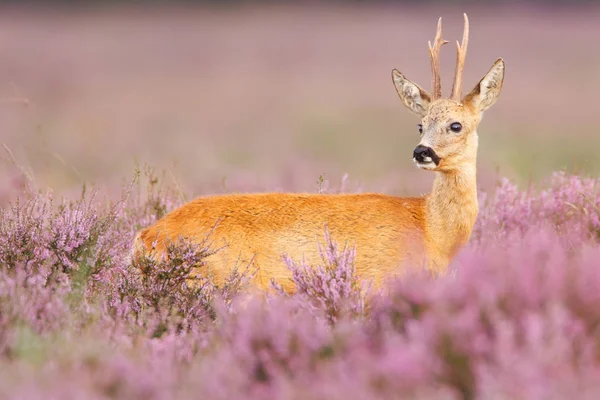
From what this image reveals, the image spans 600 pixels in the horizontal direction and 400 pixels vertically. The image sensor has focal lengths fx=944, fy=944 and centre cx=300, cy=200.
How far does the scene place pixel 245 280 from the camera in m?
5.26

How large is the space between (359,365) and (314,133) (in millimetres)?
19240

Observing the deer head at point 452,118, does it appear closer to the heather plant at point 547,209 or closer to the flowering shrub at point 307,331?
the heather plant at point 547,209

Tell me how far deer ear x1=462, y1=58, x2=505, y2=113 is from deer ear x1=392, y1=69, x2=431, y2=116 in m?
0.32

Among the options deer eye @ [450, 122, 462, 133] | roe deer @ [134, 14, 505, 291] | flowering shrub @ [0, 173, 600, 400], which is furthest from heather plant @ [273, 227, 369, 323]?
deer eye @ [450, 122, 462, 133]

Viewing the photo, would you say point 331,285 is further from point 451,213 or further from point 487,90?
point 487,90

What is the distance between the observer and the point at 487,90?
617 cm

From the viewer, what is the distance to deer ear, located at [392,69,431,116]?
20.9ft

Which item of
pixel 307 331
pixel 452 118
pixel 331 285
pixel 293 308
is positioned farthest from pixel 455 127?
pixel 307 331

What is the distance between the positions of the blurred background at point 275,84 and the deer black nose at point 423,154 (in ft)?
13.4

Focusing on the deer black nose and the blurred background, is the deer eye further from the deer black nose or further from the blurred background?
the blurred background

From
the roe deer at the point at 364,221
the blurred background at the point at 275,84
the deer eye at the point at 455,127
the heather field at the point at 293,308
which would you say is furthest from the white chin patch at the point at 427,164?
the blurred background at the point at 275,84

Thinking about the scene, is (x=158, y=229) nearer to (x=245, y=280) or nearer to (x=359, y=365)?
(x=245, y=280)

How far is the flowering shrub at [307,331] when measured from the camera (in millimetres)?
3449

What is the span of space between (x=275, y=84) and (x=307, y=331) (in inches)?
976
